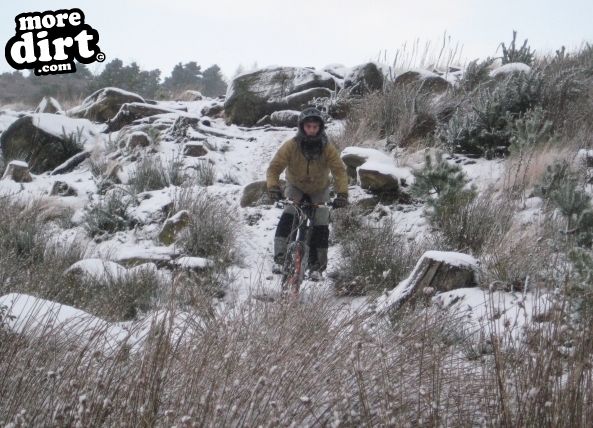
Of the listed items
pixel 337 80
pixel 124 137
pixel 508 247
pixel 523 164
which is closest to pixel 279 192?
pixel 508 247

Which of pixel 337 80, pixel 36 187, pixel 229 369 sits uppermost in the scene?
pixel 337 80

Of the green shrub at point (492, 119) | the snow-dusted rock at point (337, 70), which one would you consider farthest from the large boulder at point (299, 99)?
the green shrub at point (492, 119)

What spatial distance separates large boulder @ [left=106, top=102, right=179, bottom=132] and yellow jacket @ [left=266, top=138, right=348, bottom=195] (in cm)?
633

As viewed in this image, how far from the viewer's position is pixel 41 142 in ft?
31.5

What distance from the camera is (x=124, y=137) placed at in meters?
9.72

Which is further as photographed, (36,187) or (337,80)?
(337,80)

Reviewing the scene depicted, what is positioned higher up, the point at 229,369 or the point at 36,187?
the point at 229,369

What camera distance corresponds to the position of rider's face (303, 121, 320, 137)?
17.1 feet

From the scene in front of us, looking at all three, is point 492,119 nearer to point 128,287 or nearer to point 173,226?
point 173,226

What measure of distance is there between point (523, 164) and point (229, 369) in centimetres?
512

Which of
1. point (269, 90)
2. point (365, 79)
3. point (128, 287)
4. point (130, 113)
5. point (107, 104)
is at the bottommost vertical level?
point (128, 287)

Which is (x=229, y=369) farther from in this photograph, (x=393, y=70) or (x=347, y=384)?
(x=393, y=70)

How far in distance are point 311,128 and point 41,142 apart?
6.31 metres

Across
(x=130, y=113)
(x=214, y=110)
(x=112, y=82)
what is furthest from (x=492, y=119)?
(x=112, y=82)
